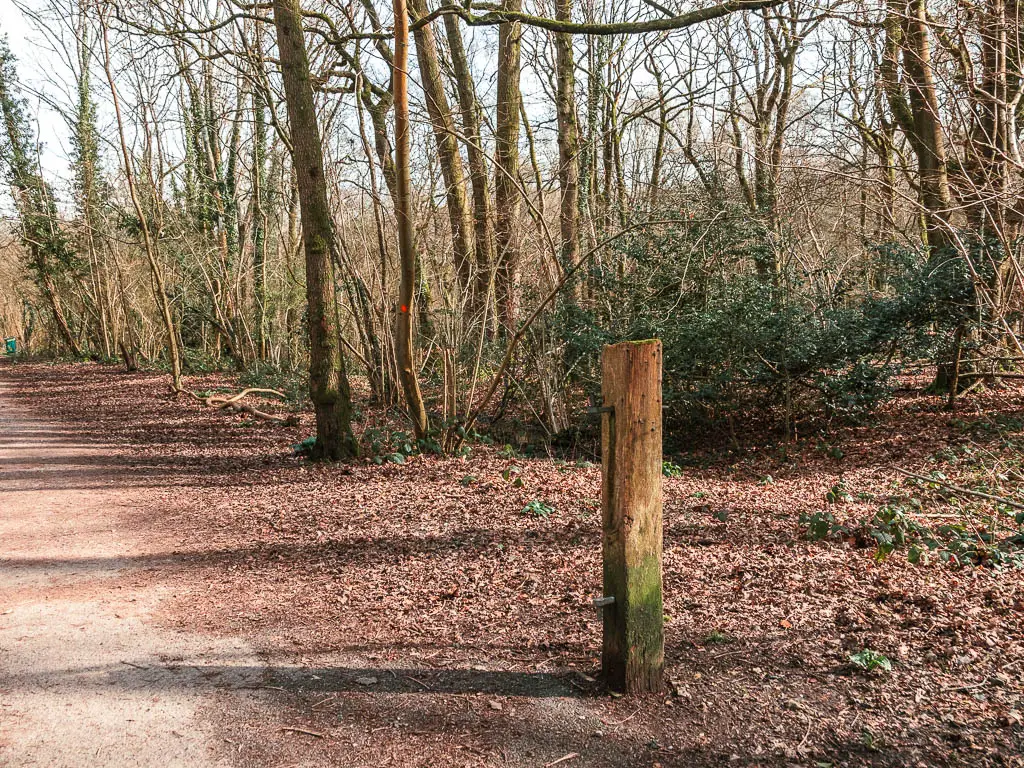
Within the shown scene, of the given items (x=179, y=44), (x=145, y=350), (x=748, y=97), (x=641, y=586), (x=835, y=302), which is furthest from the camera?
(x=145, y=350)

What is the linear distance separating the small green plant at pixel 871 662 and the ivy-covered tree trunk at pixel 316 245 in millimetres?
6327

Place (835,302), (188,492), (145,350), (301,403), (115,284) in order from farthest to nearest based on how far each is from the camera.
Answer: (145,350), (115,284), (301,403), (835,302), (188,492)

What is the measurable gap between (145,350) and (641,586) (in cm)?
2625

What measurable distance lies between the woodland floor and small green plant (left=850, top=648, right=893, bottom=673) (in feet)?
0.17

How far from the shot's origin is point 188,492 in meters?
7.87

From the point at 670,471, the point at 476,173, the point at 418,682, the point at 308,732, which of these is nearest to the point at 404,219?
the point at 476,173

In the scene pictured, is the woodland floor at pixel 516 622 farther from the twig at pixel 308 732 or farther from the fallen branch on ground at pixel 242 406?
the fallen branch on ground at pixel 242 406

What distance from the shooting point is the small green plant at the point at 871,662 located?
352 centimetres

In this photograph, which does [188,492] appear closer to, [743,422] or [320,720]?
[320,720]

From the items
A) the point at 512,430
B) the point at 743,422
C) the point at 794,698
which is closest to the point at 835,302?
the point at 743,422

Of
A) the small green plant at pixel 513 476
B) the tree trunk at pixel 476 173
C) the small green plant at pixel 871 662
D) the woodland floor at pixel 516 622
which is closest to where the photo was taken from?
the woodland floor at pixel 516 622

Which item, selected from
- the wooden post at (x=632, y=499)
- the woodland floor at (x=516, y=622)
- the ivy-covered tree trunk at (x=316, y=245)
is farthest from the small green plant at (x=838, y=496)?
the ivy-covered tree trunk at (x=316, y=245)

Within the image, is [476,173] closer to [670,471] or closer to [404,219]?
[404,219]

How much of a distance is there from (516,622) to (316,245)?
553cm
